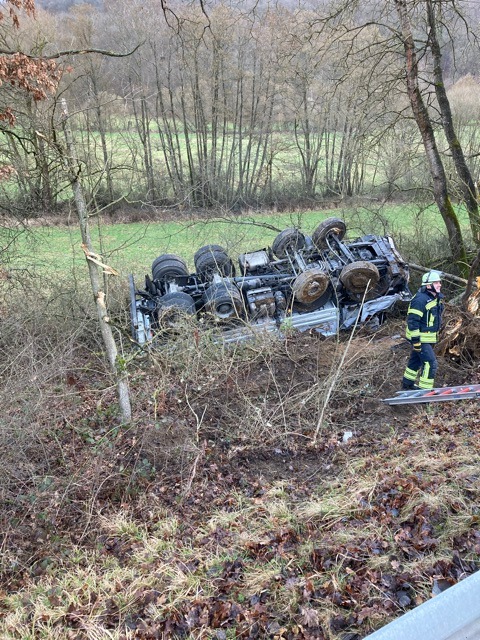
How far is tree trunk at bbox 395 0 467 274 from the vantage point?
11073mm

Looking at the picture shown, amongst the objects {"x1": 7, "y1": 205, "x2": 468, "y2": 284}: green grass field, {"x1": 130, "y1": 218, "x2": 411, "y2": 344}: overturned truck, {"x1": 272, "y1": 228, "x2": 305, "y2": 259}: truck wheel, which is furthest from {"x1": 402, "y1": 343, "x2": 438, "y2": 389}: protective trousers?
{"x1": 7, "y1": 205, "x2": 468, "y2": 284}: green grass field

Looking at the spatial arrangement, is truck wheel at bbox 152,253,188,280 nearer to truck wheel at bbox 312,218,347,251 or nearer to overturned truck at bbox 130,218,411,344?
overturned truck at bbox 130,218,411,344

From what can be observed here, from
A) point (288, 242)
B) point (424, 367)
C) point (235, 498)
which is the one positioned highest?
point (288, 242)

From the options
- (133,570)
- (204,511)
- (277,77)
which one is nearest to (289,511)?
(204,511)

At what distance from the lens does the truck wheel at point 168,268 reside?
10922 millimetres

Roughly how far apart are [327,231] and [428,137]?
136 inches

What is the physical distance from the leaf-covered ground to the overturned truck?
0.64 meters

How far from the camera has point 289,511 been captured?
503 cm

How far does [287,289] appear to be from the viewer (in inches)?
381

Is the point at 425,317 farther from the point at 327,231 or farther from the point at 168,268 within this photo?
the point at 168,268

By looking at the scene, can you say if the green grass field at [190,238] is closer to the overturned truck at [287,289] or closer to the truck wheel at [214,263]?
the overturned truck at [287,289]

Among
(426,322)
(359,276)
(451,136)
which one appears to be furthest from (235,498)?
(451,136)

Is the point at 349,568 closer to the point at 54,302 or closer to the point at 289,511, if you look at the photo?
the point at 289,511

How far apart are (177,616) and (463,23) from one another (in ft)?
44.6
